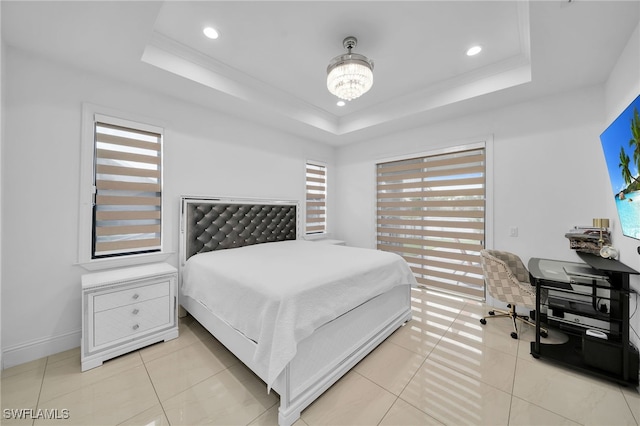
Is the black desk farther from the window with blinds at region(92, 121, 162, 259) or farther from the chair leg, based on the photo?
the window with blinds at region(92, 121, 162, 259)

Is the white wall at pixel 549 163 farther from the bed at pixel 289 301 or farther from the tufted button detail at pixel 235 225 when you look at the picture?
the tufted button detail at pixel 235 225

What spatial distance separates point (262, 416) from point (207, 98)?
3203mm

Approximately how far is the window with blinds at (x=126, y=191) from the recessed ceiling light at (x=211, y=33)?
49.8 inches

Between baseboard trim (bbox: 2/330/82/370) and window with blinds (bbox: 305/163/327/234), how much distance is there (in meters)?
3.23

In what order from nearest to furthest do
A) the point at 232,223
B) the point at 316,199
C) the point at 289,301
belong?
1. the point at 289,301
2. the point at 232,223
3. the point at 316,199

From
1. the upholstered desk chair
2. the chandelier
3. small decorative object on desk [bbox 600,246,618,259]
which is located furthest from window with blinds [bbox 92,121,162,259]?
small decorative object on desk [bbox 600,246,618,259]

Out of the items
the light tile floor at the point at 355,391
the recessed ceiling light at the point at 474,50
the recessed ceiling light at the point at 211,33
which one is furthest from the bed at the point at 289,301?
the recessed ceiling light at the point at 474,50

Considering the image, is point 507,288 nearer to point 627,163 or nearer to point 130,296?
point 627,163

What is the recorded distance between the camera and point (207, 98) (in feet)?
9.64

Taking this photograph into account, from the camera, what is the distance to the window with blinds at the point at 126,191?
245 cm

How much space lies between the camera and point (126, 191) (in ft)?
8.48

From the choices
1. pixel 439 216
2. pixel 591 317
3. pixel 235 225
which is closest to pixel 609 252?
pixel 591 317

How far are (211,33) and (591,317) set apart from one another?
4089 mm

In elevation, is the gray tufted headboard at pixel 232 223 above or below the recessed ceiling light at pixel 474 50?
below
